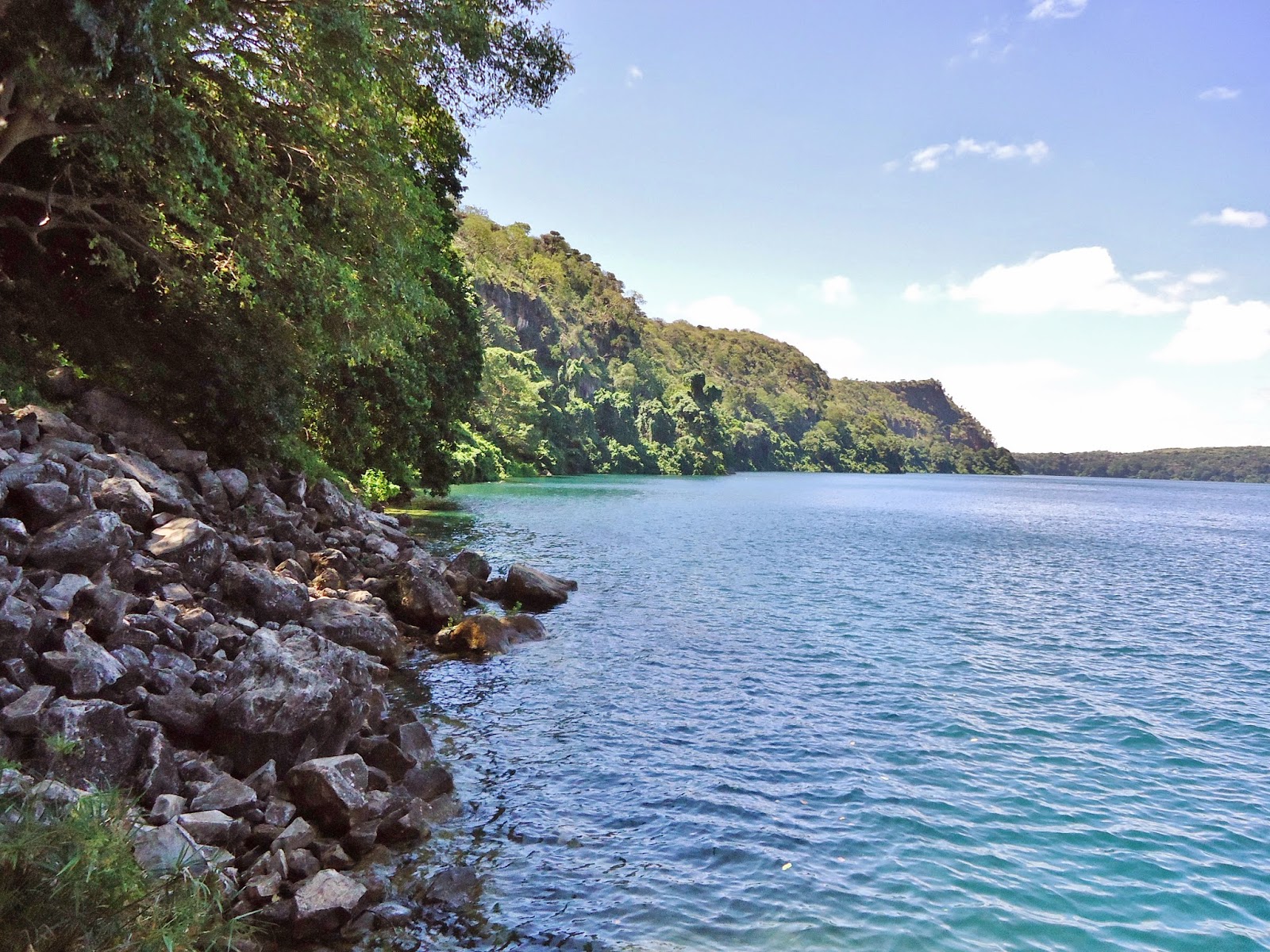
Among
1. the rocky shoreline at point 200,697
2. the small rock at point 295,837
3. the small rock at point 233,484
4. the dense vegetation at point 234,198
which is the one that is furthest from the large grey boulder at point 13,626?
the small rock at point 233,484

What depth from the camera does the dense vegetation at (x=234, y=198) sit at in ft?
49.1

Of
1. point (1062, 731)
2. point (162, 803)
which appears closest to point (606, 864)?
point (162, 803)

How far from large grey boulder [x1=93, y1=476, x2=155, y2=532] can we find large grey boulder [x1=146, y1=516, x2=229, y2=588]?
1.11 feet

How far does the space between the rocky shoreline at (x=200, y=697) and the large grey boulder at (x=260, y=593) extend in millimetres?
35

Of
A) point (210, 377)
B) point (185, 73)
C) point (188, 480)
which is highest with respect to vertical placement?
point (185, 73)

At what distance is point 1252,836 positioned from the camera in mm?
11688

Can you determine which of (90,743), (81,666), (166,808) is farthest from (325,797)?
(81,666)

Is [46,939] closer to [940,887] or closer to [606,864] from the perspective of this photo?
[606,864]

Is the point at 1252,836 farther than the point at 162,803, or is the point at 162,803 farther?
the point at 1252,836

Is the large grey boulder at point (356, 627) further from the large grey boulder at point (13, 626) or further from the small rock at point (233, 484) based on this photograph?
the large grey boulder at point (13, 626)

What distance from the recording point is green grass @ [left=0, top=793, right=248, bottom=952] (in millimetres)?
5121

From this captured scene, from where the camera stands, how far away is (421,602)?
20172mm

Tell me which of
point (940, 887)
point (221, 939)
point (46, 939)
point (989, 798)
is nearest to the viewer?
point (46, 939)

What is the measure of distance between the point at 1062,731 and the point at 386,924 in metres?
13.7
